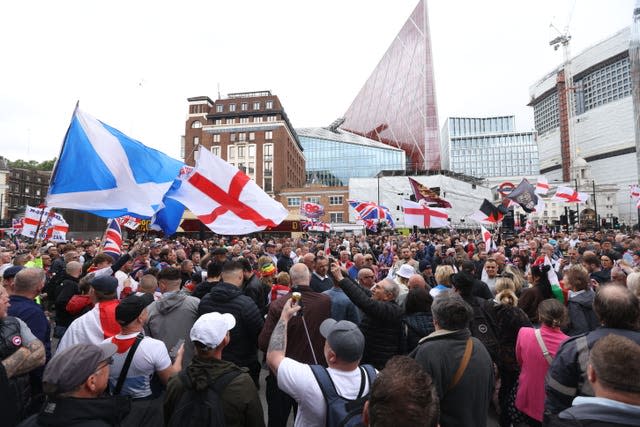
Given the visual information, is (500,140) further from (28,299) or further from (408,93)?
(28,299)

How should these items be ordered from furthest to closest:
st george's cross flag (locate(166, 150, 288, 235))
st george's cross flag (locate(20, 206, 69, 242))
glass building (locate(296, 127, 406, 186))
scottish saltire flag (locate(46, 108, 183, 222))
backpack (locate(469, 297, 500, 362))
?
glass building (locate(296, 127, 406, 186)) < st george's cross flag (locate(20, 206, 69, 242)) < st george's cross flag (locate(166, 150, 288, 235)) < scottish saltire flag (locate(46, 108, 183, 222)) < backpack (locate(469, 297, 500, 362))

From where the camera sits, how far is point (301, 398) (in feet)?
7.18

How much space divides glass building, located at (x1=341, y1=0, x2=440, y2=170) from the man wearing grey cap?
259ft

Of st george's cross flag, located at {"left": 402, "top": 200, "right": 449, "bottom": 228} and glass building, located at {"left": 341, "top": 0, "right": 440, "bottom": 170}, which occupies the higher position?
glass building, located at {"left": 341, "top": 0, "right": 440, "bottom": 170}

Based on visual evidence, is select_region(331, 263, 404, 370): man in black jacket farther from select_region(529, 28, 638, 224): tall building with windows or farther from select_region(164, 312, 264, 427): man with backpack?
select_region(529, 28, 638, 224): tall building with windows

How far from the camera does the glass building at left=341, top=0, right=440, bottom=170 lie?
78625mm

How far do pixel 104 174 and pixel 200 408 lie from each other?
185 inches

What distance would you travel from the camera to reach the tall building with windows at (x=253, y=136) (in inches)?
2790

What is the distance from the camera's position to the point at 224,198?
6.67 m

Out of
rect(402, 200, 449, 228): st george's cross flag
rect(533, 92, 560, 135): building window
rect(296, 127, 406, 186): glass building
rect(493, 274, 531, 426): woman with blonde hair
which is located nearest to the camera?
rect(493, 274, 531, 426): woman with blonde hair

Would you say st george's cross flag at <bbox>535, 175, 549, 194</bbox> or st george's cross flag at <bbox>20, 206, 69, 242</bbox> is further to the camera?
st george's cross flag at <bbox>535, 175, 549, 194</bbox>

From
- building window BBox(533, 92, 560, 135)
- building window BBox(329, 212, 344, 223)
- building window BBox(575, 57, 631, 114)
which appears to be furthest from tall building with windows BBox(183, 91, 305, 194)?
building window BBox(533, 92, 560, 135)

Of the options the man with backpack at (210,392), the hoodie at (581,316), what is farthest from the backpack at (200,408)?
the hoodie at (581,316)

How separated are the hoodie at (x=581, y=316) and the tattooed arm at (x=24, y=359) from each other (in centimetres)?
464
